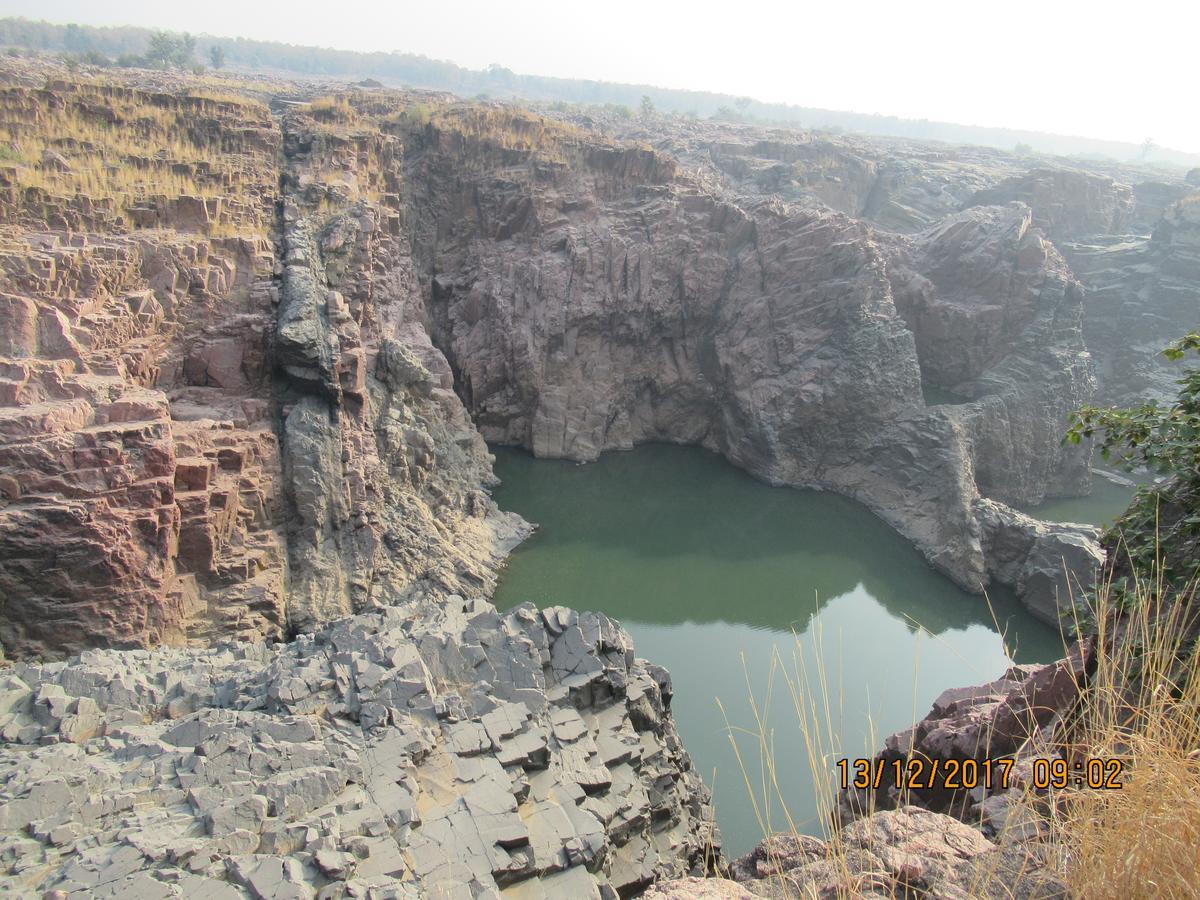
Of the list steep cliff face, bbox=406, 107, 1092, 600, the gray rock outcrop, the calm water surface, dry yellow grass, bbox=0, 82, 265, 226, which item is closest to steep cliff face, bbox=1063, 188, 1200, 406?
the calm water surface

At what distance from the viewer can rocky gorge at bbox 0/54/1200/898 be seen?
18.6 ft

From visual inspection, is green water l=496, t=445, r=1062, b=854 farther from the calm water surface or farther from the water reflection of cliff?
the calm water surface

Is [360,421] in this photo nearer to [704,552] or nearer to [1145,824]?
[704,552]

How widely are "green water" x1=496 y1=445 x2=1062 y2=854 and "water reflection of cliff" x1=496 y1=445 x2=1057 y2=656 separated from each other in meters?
0.04

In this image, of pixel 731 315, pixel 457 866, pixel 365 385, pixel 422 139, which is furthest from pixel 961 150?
pixel 457 866

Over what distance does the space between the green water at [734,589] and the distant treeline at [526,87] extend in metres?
58.8

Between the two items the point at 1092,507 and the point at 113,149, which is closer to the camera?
the point at 113,149

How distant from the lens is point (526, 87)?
370 feet

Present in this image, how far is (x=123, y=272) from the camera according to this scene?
34.0 ft

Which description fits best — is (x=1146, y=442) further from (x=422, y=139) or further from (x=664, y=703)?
(x=422, y=139)

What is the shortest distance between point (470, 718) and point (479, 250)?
15.0m

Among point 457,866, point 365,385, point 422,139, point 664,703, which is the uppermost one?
point 422,139

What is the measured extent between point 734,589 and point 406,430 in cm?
658

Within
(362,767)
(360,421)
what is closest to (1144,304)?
(360,421)
